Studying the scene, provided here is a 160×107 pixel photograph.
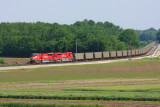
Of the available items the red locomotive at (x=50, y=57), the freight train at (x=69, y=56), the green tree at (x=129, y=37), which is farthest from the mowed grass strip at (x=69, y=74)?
the green tree at (x=129, y=37)

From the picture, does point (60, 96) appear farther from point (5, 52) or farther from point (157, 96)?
point (5, 52)

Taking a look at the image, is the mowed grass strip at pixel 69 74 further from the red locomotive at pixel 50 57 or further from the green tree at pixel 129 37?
the green tree at pixel 129 37

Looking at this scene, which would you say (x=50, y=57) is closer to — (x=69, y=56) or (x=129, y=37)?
(x=69, y=56)

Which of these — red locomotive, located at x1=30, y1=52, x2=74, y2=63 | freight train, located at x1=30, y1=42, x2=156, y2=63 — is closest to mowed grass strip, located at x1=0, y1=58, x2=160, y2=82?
red locomotive, located at x1=30, y1=52, x2=74, y2=63

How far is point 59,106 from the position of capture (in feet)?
74.2

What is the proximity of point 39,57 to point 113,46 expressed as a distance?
74.5 meters

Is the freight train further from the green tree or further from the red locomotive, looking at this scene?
the green tree

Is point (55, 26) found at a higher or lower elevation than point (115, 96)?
higher

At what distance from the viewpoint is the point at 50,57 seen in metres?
82.7

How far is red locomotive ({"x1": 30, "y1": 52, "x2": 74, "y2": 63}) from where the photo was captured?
79.6 m

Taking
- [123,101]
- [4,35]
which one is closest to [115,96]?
[123,101]

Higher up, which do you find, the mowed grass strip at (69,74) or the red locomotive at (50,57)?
the red locomotive at (50,57)

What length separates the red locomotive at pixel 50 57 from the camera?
79562mm

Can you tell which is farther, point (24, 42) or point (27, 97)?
point (24, 42)
